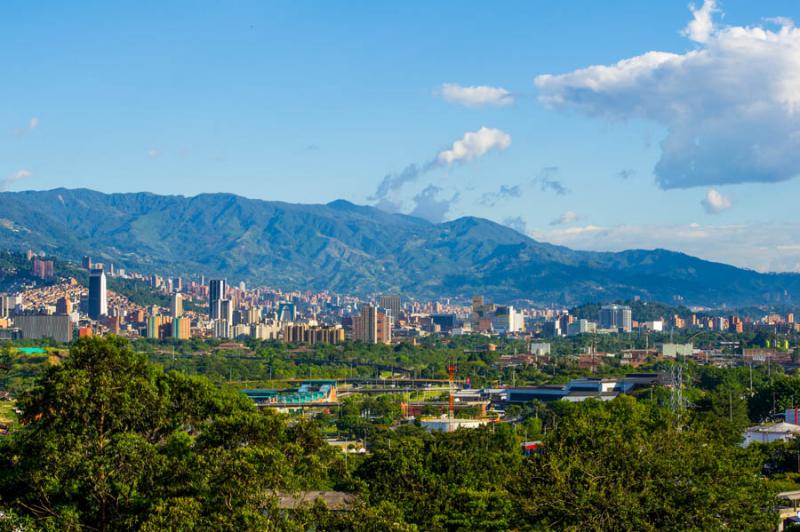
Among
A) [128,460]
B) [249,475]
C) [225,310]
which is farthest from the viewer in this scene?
[225,310]

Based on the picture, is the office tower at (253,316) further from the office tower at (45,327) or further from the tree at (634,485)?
the tree at (634,485)

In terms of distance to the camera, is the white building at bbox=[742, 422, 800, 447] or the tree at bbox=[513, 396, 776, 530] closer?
the tree at bbox=[513, 396, 776, 530]

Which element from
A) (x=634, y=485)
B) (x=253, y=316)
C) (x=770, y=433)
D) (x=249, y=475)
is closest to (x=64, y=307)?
(x=253, y=316)

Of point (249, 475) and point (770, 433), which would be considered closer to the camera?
point (249, 475)

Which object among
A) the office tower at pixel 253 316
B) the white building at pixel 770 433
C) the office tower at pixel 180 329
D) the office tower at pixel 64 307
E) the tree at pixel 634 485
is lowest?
the white building at pixel 770 433

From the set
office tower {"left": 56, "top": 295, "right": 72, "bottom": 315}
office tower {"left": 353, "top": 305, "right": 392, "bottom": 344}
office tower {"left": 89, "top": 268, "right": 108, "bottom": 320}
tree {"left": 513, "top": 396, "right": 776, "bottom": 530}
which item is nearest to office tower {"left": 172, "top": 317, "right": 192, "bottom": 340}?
office tower {"left": 353, "top": 305, "right": 392, "bottom": 344}

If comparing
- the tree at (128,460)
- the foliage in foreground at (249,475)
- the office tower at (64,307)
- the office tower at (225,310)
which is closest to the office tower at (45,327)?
the office tower at (64,307)

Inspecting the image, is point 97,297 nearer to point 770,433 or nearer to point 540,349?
point 540,349

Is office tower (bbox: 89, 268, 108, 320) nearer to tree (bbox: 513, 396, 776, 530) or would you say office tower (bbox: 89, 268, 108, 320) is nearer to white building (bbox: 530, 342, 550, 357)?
white building (bbox: 530, 342, 550, 357)
